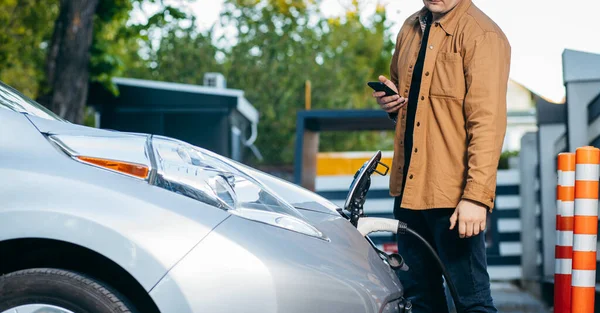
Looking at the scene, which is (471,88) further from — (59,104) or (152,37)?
(152,37)

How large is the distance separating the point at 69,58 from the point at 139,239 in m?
12.3

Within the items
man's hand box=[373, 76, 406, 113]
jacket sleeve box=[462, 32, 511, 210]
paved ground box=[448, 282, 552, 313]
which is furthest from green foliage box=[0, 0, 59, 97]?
jacket sleeve box=[462, 32, 511, 210]

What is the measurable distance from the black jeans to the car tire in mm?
1350

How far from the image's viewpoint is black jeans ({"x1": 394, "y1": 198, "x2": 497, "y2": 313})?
11.0 feet

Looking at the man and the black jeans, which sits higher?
the man

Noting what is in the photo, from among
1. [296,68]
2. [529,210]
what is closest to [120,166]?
[529,210]

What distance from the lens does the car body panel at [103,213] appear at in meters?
2.49

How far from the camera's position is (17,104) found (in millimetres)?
3088

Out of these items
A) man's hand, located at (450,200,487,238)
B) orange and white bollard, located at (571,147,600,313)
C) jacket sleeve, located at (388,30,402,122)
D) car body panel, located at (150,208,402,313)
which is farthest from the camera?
orange and white bollard, located at (571,147,600,313)

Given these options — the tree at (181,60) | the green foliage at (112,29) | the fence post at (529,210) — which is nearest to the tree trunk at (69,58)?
the green foliage at (112,29)

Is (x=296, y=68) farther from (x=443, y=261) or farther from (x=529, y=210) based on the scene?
(x=443, y=261)

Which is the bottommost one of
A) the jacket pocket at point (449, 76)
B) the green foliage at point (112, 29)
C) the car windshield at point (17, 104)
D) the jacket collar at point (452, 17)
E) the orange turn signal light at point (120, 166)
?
the orange turn signal light at point (120, 166)

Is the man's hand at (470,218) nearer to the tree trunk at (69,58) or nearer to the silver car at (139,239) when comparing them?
the silver car at (139,239)

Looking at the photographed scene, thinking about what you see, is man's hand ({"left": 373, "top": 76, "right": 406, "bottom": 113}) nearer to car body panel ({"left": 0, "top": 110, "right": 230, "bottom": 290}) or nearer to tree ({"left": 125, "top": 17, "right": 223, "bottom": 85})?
car body panel ({"left": 0, "top": 110, "right": 230, "bottom": 290})
